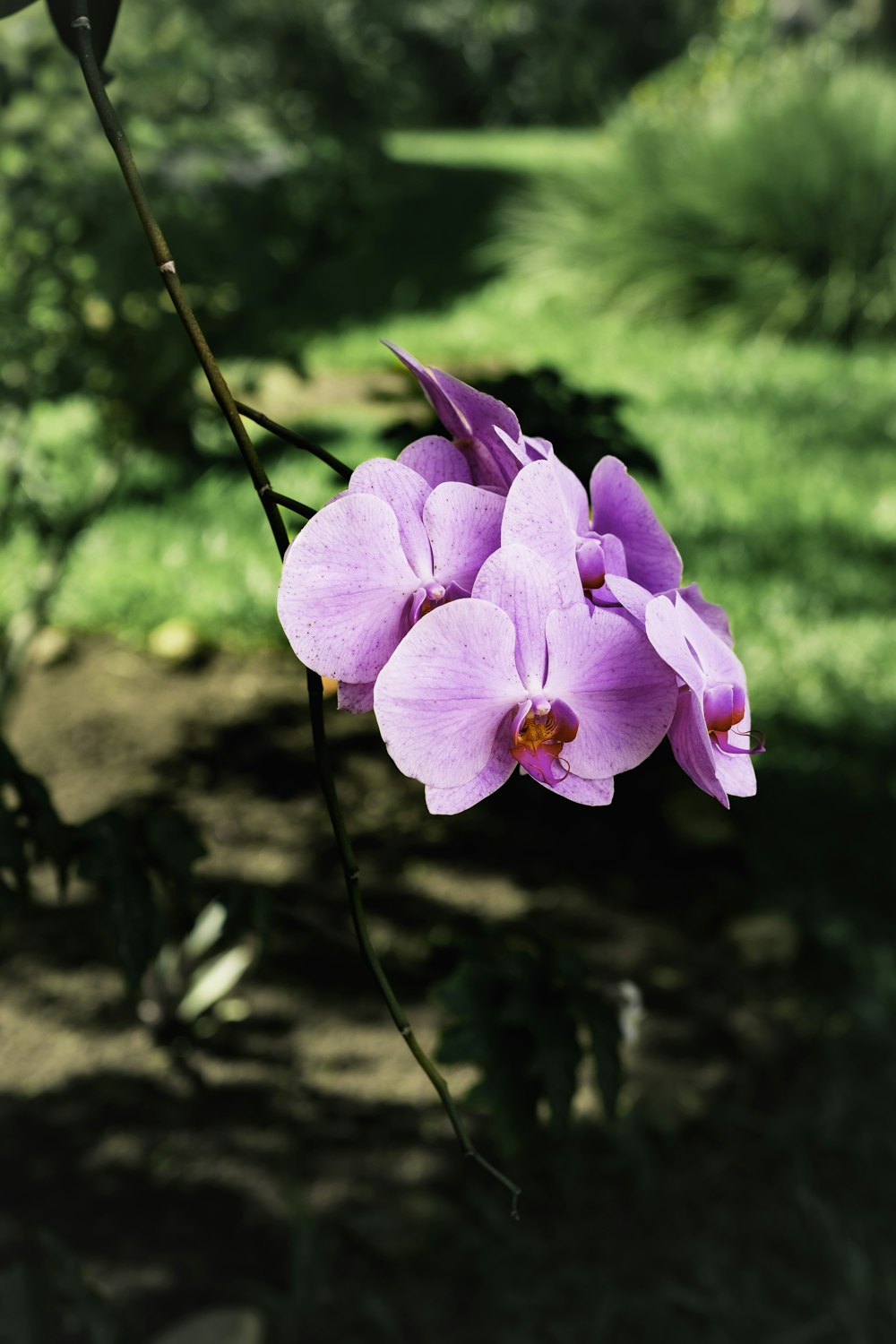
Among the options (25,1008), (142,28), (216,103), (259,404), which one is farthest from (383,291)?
(25,1008)

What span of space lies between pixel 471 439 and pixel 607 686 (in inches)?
6.3

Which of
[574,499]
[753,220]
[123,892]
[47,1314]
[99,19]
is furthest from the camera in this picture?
[753,220]

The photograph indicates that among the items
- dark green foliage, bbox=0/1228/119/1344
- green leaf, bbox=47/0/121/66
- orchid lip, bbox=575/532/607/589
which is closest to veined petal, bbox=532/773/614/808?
orchid lip, bbox=575/532/607/589

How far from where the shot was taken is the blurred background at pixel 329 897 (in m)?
1.55

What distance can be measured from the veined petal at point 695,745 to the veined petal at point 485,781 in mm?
85

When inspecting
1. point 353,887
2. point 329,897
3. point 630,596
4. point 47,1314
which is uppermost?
point 630,596

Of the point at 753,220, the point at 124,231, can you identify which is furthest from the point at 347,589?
the point at 753,220

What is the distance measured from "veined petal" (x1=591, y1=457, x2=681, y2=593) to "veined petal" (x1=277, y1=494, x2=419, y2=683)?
0.14 m

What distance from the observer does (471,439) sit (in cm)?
67

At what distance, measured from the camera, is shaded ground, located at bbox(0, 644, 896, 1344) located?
1.62 metres

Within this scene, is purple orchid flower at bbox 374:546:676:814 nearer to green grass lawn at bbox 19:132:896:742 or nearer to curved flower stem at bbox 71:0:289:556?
curved flower stem at bbox 71:0:289:556

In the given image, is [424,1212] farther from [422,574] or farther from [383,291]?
[383,291]

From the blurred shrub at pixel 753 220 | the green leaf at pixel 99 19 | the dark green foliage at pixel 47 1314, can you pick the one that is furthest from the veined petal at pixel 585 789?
the blurred shrub at pixel 753 220

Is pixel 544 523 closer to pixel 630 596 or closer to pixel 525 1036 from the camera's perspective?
pixel 630 596
